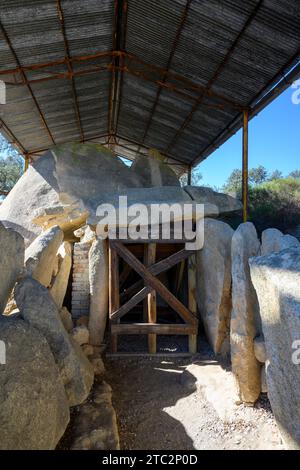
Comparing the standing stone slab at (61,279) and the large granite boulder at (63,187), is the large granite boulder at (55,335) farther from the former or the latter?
the large granite boulder at (63,187)

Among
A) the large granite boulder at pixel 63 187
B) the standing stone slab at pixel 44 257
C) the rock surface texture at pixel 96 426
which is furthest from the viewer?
the large granite boulder at pixel 63 187

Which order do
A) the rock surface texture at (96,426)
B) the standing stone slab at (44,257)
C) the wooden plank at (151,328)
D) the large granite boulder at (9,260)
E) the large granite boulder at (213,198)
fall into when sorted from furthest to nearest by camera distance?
1. the large granite boulder at (213,198)
2. the wooden plank at (151,328)
3. the standing stone slab at (44,257)
4. the large granite boulder at (9,260)
5. the rock surface texture at (96,426)

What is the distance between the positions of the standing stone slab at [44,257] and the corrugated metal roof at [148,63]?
161 inches

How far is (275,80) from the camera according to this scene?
7.34 meters

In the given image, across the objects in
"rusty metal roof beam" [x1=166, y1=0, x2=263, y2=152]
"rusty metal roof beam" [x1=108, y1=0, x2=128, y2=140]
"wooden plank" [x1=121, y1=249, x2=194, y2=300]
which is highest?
"rusty metal roof beam" [x1=108, y1=0, x2=128, y2=140]

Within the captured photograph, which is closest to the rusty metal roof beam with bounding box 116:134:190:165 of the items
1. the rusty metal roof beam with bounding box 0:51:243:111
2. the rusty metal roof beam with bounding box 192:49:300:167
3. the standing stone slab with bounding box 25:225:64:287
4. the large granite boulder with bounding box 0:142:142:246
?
the rusty metal roof beam with bounding box 192:49:300:167

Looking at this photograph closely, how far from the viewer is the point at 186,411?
454cm

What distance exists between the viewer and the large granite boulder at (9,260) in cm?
387

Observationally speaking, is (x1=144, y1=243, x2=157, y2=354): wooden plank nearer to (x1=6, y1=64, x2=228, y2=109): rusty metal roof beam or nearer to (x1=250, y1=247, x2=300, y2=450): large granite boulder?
(x1=250, y1=247, x2=300, y2=450): large granite boulder

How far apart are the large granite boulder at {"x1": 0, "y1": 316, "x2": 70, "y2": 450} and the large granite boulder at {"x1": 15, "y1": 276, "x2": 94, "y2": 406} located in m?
0.29

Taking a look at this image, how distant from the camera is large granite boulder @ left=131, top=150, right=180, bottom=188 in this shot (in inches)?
368

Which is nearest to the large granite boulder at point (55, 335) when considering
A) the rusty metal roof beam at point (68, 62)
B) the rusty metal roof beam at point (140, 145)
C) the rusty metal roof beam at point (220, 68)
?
the rusty metal roof beam at point (68, 62)

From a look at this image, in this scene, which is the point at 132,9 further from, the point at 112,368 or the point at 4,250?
the point at 112,368
